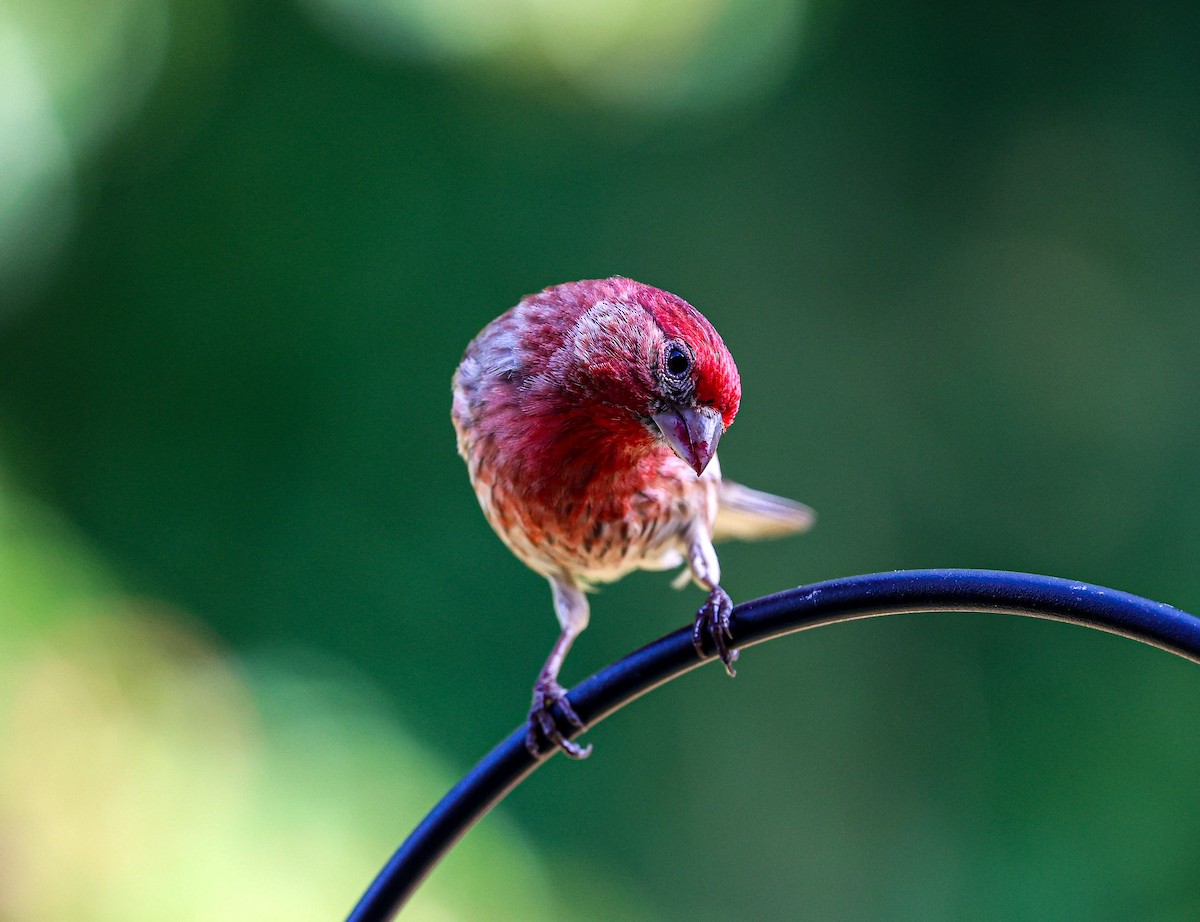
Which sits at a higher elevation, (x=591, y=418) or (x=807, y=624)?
(x=591, y=418)

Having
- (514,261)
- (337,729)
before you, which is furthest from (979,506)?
(337,729)

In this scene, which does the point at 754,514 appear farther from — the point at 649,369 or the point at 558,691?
the point at 649,369

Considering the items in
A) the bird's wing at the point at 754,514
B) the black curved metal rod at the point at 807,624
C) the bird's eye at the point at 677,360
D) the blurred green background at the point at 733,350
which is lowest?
the black curved metal rod at the point at 807,624

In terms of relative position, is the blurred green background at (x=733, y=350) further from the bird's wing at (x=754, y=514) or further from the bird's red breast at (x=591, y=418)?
the bird's red breast at (x=591, y=418)

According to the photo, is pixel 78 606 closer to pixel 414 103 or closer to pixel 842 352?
pixel 414 103

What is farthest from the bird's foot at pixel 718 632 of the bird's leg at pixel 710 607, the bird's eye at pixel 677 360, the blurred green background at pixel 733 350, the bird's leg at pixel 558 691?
the blurred green background at pixel 733 350

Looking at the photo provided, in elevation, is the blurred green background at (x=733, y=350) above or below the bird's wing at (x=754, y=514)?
above

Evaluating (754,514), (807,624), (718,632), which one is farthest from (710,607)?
(754,514)
